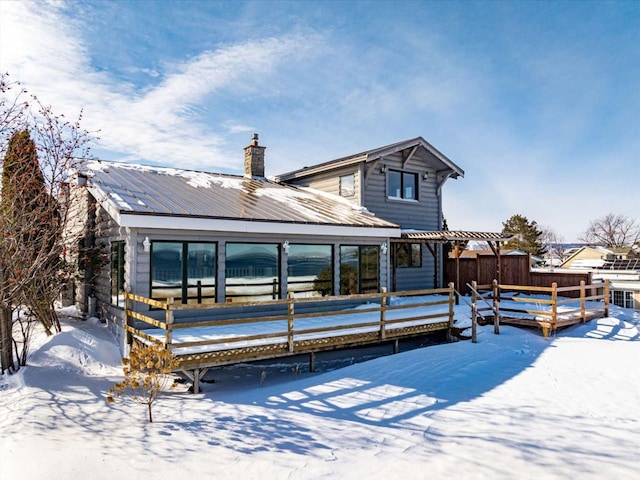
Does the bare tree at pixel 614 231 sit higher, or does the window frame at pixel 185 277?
the bare tree at pixel 614 231

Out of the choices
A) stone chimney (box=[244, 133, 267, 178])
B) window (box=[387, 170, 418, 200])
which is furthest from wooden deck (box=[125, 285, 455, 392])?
stone chimney (box=[244, 133, 267, 178])

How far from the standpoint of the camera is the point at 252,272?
11289 millimetres

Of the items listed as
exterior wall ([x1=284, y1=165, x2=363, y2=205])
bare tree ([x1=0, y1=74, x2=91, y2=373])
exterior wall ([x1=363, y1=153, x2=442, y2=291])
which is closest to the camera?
bare tree ([x1=0, y1=74, x2=91, y2=373])

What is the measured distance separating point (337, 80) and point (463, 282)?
1031 centimetres

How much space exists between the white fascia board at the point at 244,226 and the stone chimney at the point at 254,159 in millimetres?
6776

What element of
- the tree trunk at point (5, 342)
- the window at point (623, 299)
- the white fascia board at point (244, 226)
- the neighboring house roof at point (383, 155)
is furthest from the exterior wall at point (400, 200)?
the tree trunk at point (5, 342)

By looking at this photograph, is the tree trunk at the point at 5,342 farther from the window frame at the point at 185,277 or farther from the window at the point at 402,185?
the window at the point at 402,185

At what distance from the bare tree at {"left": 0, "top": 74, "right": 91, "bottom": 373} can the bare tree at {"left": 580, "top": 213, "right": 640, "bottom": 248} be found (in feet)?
248

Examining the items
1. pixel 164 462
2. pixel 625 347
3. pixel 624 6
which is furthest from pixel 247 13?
pixel 625 347

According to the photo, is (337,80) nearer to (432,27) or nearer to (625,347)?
(432,27)

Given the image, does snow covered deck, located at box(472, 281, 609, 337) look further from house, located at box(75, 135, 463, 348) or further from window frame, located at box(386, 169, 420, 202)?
window frame, located at box(386, 169, 420, 202)

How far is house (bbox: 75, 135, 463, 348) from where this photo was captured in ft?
32.2

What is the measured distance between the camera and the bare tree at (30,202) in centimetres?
801

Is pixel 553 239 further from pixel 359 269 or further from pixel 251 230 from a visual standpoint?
pixel 251 230
